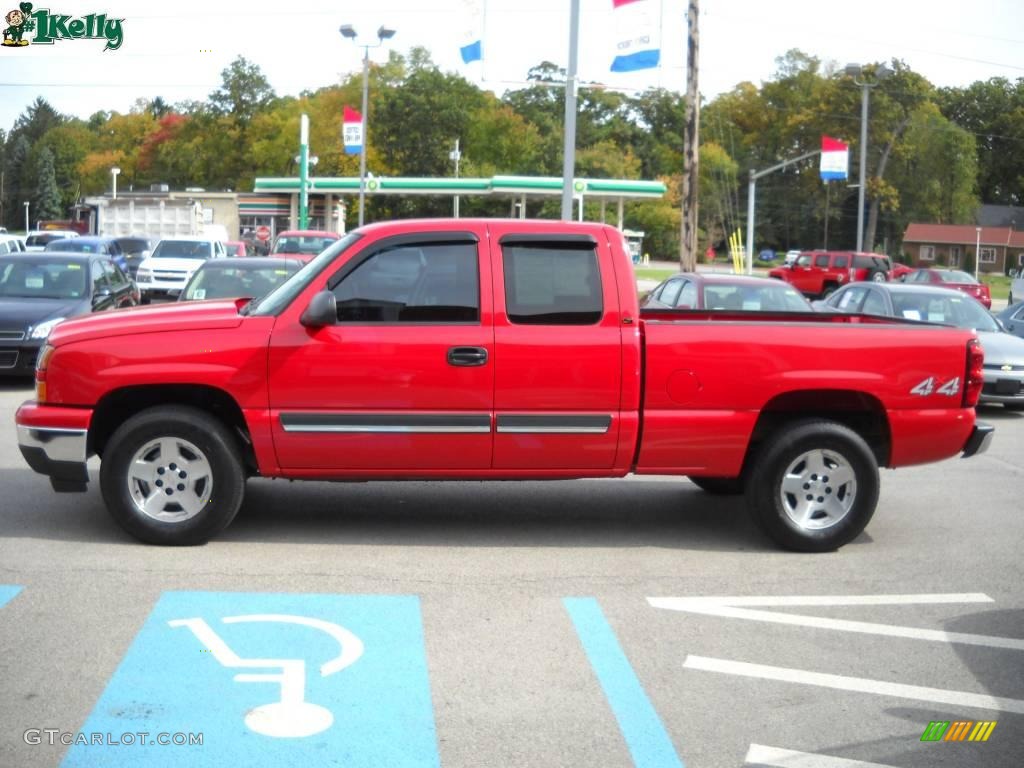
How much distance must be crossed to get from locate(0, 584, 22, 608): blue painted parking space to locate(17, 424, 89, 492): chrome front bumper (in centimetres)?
105

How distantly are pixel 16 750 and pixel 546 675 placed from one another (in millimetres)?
2171

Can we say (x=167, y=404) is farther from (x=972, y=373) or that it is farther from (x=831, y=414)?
(x=972, y=373)

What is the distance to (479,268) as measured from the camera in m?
7.76

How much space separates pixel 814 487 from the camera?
8062 millimetres

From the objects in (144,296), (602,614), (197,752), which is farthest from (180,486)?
(144,296)

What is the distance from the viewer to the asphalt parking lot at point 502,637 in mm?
4832

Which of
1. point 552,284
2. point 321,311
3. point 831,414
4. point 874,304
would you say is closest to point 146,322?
point 321,311

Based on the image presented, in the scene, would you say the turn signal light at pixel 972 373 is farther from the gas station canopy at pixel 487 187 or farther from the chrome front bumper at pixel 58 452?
the gas station canopy at pixel 487 187

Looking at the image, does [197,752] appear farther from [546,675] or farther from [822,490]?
[822,490]

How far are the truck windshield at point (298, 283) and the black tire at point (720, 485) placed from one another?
11.2ft

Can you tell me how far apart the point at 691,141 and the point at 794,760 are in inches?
974

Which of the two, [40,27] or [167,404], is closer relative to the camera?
[167,404]

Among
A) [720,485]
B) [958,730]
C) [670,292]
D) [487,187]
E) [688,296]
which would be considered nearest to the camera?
[958,730]

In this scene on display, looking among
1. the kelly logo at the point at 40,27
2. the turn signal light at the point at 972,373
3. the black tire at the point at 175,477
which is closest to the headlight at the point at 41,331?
the black tire at the point at 175,477
